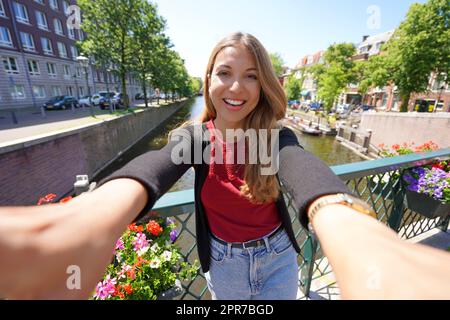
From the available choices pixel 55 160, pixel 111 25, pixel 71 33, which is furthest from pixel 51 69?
pixel 55 160

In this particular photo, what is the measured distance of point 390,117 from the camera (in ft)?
61.6

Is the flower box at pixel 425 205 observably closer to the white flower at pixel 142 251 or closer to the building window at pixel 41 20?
the white flower at pixel 142 251

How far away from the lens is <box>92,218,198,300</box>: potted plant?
1640 mm

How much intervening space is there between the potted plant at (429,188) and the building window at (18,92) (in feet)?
104

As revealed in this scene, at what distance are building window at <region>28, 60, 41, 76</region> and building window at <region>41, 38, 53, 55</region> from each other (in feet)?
7.44

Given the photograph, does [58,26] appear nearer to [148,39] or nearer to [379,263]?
[148,39]

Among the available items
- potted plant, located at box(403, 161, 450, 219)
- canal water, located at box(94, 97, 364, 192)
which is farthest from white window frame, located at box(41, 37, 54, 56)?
potted plant, located at box(403, 161, 450, 219)

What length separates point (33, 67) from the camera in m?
25.2

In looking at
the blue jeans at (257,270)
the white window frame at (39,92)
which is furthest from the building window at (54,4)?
the blue jeans at (257,270)

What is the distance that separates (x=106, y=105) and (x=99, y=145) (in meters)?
10.6

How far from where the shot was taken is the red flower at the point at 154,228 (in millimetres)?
1858
